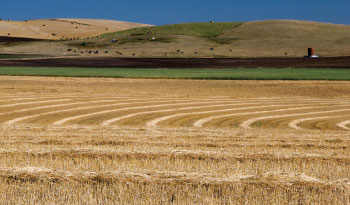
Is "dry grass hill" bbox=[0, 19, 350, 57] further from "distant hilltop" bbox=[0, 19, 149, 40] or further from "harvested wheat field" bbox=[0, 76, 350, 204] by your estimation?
"harvested wheat field" bbox=[0, 76, 350, 204]

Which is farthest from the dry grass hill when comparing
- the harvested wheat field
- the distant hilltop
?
the harvested wheat field

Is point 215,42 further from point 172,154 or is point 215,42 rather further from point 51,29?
point 172,154

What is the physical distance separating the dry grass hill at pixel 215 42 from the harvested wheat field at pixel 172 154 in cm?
6894

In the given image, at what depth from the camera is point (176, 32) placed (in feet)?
452

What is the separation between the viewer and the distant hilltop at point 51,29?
15001 cm

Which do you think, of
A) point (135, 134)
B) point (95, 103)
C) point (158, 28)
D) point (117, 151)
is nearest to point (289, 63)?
point (95, 103)

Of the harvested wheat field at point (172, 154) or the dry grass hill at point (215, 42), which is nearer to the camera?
the harvested wheat field at point (172, 154)

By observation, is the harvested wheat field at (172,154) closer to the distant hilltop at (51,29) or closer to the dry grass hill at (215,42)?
the dry grass hill at (215,42)

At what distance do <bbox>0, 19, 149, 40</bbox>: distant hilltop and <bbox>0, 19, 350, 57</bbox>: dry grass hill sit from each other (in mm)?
1384

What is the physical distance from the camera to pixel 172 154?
1195 cm

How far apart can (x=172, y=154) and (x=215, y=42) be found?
10848 cm

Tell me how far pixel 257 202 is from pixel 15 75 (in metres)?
47.7

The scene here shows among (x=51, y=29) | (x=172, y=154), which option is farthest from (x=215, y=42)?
(x=172, y=154)

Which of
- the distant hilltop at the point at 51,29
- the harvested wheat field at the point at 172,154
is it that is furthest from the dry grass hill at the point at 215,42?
the harvested wheat field at the point at 172,154
